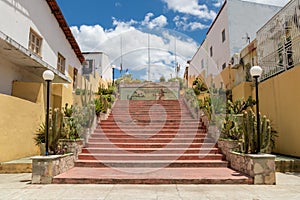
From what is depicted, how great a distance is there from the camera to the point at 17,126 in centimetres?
888

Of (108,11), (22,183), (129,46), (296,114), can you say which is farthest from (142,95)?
(22,183)

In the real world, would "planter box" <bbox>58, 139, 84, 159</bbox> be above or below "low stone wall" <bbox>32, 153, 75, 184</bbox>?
above

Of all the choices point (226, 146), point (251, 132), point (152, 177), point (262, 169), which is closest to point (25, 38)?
point (152, 177)

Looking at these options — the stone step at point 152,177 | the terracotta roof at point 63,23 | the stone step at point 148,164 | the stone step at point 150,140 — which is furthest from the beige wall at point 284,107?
the terracotta roof at point 63,23

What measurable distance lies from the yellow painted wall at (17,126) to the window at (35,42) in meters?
3.34

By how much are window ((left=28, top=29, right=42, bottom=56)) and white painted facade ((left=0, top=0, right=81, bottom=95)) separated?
0.17 metres

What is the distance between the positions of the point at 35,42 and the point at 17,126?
17.0 ft

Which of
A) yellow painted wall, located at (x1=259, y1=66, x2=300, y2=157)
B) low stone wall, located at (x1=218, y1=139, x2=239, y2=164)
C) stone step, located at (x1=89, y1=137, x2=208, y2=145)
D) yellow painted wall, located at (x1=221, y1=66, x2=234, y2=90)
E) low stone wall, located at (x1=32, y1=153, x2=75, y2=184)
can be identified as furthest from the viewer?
yellow painted wall, located at (x1=221, y1=66, x2=234, y2=90)

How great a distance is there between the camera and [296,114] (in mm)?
8766

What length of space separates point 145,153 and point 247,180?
149 inches

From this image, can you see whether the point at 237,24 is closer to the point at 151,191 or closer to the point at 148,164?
the point at 148,164

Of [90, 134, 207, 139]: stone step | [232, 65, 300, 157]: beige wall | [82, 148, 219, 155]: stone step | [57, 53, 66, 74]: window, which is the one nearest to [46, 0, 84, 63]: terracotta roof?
[57, 53, 66, 74]: window

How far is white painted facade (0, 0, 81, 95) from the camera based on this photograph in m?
9.24

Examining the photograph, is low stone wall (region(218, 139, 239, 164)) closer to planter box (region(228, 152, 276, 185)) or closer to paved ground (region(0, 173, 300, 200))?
planter box (region(228, 152, 276, 185))
